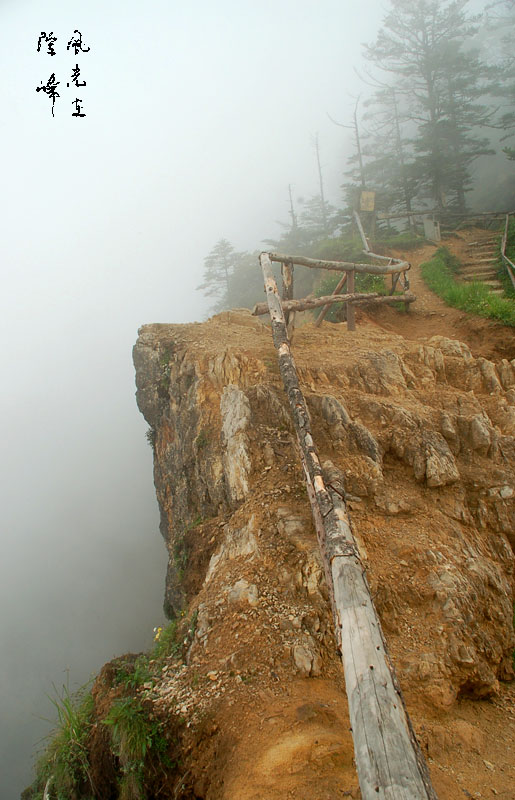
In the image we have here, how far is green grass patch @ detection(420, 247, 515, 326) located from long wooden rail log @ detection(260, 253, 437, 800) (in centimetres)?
800

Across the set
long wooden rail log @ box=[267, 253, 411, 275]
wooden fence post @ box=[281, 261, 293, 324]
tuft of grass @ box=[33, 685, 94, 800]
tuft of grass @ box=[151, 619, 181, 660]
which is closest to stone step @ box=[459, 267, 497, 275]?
long wooden rail log @ box=[267, 253, 411, 275]

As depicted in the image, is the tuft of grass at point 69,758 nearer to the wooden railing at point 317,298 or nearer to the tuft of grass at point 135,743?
the tuft of grass at point 135,743

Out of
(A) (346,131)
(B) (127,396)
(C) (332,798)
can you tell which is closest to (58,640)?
(C) (332,798)

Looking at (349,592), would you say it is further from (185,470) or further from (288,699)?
Result: (185,470)

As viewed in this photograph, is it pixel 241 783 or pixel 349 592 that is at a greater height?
pixel 349 592

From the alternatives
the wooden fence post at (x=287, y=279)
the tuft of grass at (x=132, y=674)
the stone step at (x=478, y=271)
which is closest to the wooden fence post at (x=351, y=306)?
the wooden fence post at (x=287, y=279)

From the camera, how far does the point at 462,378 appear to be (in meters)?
7.32

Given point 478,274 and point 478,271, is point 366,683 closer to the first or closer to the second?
point 478,274

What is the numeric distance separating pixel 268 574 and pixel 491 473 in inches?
144

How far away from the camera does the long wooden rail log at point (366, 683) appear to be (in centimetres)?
190

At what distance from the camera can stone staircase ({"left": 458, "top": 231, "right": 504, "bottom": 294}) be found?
41.3ft

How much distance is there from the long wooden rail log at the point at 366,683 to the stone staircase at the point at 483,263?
11.3 meters

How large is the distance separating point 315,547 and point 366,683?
6.91ft

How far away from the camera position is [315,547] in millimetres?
4469
